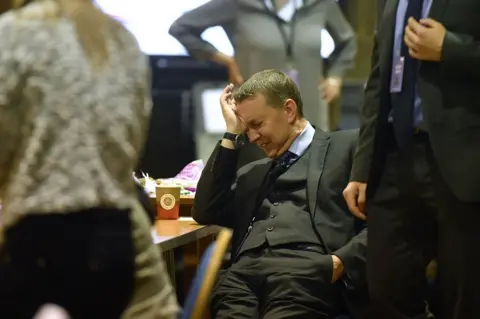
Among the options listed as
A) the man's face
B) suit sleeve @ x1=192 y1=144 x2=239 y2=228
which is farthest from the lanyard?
suit sleeve @ x1=192 y1=144 x2=239 y2=228

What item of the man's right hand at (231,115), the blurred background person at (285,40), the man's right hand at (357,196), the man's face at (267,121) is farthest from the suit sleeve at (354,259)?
the blurred background person at (285,40)

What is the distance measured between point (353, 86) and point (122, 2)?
1.19m

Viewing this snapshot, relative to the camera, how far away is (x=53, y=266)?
1.08m

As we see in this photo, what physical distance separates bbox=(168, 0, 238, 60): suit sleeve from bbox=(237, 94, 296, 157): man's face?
0.92 metres

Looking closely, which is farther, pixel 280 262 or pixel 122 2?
pixel 122 2

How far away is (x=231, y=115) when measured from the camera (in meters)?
2.44

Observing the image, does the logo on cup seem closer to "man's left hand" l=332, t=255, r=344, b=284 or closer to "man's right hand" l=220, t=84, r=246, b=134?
"man's right hand" l=220, t=84, r=246, b=134

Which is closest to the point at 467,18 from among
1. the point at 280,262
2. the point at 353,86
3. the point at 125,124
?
the point at 125,124

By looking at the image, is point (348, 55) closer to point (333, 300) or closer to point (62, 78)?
point (333, 300)

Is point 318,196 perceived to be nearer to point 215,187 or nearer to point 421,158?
point 215,187

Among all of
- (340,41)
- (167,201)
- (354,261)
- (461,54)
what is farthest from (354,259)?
(340,41)

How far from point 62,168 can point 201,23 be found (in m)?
2.30

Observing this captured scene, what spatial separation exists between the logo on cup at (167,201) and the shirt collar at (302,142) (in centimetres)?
45

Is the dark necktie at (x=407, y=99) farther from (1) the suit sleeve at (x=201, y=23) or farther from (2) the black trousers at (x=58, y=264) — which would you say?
(1) the suit sleeve at (x=201, y=23)
